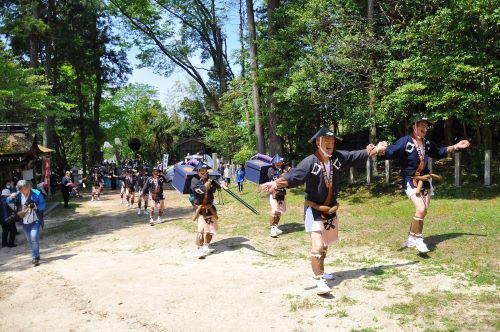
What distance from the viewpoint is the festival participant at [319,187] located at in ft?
19.4

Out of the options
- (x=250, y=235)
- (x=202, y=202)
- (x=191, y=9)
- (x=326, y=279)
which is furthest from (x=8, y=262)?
(x=191, y=9)

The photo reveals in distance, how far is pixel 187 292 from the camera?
6301mm

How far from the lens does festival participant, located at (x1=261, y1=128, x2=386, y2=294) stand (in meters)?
5.91

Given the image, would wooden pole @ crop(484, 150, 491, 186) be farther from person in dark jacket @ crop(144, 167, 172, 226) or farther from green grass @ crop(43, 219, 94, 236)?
green grass @ crop(43, 219, 94, 236)

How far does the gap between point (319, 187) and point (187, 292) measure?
2535 millimetres

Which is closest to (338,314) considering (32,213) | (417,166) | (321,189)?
(321,189)

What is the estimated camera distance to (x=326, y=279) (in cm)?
638

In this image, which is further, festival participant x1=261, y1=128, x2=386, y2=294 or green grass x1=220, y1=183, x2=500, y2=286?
green grass x1=220, y1=183, x2=500, y2=286

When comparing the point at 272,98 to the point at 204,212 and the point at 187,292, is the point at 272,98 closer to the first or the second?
the point at 204,212

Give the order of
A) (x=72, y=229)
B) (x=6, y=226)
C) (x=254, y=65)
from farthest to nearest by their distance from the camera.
→ (x=254, y=65) < (x=72, y=229) < (x=6, y=226)

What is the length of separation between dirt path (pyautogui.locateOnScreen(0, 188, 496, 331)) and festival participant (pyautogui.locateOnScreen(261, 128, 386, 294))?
645mm

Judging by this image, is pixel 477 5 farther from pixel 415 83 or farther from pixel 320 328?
pixel 320 328

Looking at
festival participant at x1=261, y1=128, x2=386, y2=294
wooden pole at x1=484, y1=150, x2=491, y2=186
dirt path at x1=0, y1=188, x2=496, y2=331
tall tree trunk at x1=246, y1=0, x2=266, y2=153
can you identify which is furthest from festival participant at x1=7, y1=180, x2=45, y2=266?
wooden pole at x1=484, y1=150, x2=491, y2=186

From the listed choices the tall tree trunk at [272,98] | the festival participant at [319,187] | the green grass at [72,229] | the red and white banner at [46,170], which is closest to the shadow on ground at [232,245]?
the festival participant at [319,187]
